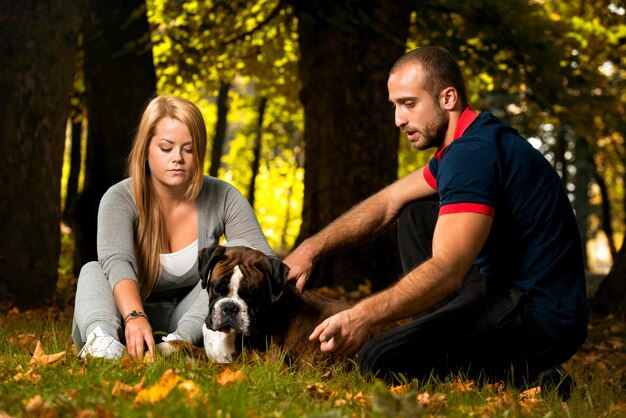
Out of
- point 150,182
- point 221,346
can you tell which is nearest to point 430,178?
point 221,346

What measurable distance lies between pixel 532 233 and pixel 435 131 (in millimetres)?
833

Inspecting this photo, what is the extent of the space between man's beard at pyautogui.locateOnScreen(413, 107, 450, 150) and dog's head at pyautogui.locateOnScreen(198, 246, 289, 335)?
1.13 meters

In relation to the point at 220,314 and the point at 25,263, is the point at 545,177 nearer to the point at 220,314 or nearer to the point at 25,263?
the point at 220,314

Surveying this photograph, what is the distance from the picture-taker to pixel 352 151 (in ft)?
35.0

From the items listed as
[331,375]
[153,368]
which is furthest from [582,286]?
[153,368]

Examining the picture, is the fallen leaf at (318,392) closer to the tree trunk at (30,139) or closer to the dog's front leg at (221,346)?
the dog's front leg at (221,346)

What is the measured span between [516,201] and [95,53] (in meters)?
8.28

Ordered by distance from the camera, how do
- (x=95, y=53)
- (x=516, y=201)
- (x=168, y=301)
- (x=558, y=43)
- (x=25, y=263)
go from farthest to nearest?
(x=558, y=43), (x=95, y=53), (x=25, y=263), (x=168, y=301), (x=516, y=201)

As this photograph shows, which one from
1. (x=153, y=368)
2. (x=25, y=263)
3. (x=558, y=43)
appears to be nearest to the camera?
(x=153, y=368)

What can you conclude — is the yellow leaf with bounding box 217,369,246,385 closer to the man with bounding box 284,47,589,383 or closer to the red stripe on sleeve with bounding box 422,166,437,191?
the man with bounding box 284,47,589,383

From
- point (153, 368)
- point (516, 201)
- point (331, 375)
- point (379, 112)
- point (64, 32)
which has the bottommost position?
point (331, 375)

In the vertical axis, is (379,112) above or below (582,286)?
above

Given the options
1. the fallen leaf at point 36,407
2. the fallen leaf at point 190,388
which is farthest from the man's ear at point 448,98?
the fallen leaf at point 36,407

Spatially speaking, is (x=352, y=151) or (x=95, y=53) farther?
(x=95, y=53)
